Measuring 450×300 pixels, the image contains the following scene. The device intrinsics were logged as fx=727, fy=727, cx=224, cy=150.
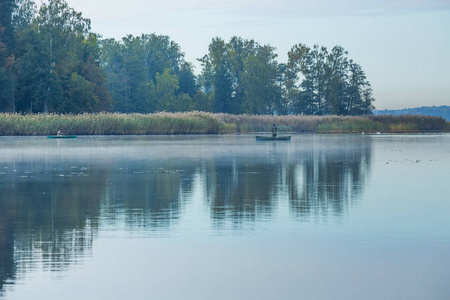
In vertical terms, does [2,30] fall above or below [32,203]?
above

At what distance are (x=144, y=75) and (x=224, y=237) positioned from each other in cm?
11501

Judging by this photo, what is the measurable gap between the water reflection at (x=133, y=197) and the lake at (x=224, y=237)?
0.04 meters

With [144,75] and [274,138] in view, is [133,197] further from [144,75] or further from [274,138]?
[144,75]

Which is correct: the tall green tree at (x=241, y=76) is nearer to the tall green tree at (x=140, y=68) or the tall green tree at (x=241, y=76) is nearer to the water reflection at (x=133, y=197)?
the tall green tree at (x=140, y=68)

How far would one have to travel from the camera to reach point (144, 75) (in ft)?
405

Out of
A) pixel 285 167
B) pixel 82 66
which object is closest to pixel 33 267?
pixel 285 167

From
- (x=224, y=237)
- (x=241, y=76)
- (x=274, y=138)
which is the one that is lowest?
(x=224, y=237)

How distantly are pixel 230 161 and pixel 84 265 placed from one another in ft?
62.8

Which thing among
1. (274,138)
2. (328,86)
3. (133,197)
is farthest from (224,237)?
(328,86)

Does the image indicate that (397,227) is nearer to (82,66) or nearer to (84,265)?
(84,265)

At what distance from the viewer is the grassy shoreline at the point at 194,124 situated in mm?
61719

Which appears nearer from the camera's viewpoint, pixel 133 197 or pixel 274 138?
pixel 133 197

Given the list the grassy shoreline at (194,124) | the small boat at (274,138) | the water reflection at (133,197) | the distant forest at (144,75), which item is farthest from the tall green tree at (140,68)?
the water reflection at (133,197)

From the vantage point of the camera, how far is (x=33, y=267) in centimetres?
802
